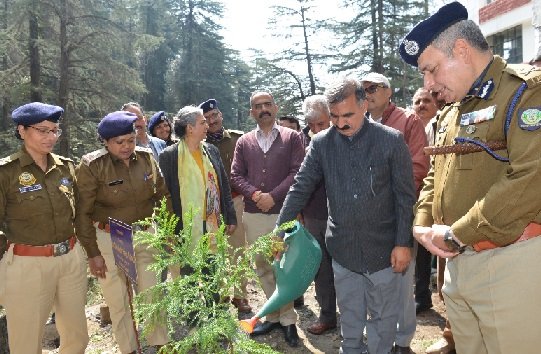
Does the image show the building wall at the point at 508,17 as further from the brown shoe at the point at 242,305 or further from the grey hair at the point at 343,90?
the grey hair at the point at 343,90

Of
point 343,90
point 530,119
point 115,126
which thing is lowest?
point 530,119

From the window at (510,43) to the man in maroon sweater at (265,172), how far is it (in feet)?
56.8

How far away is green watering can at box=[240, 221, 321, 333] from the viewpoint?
2.00 meters

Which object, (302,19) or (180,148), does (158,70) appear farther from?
(180,148)

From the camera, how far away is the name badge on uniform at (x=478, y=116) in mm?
1832

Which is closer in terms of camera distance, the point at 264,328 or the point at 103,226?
the point at 103,226

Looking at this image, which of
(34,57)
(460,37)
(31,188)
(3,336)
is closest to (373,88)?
(460,37)

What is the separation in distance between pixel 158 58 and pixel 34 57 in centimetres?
2163

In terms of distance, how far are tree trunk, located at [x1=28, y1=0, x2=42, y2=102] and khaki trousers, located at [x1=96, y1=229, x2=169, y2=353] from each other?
13672 millimetres

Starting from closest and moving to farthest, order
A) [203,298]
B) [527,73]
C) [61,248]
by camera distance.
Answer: [203,298]
[527,73]
[61,248]

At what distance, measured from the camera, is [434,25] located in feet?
6.35

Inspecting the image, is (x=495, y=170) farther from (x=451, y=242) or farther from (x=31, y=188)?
(x=31, y=188)

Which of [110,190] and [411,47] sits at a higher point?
[411,47]

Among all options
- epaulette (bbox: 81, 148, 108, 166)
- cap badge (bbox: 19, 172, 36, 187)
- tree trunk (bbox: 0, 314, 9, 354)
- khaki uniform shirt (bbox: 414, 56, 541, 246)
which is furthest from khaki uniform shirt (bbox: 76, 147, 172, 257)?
khaki uniform shirt (bbox: 414, 56, 541, 246)
